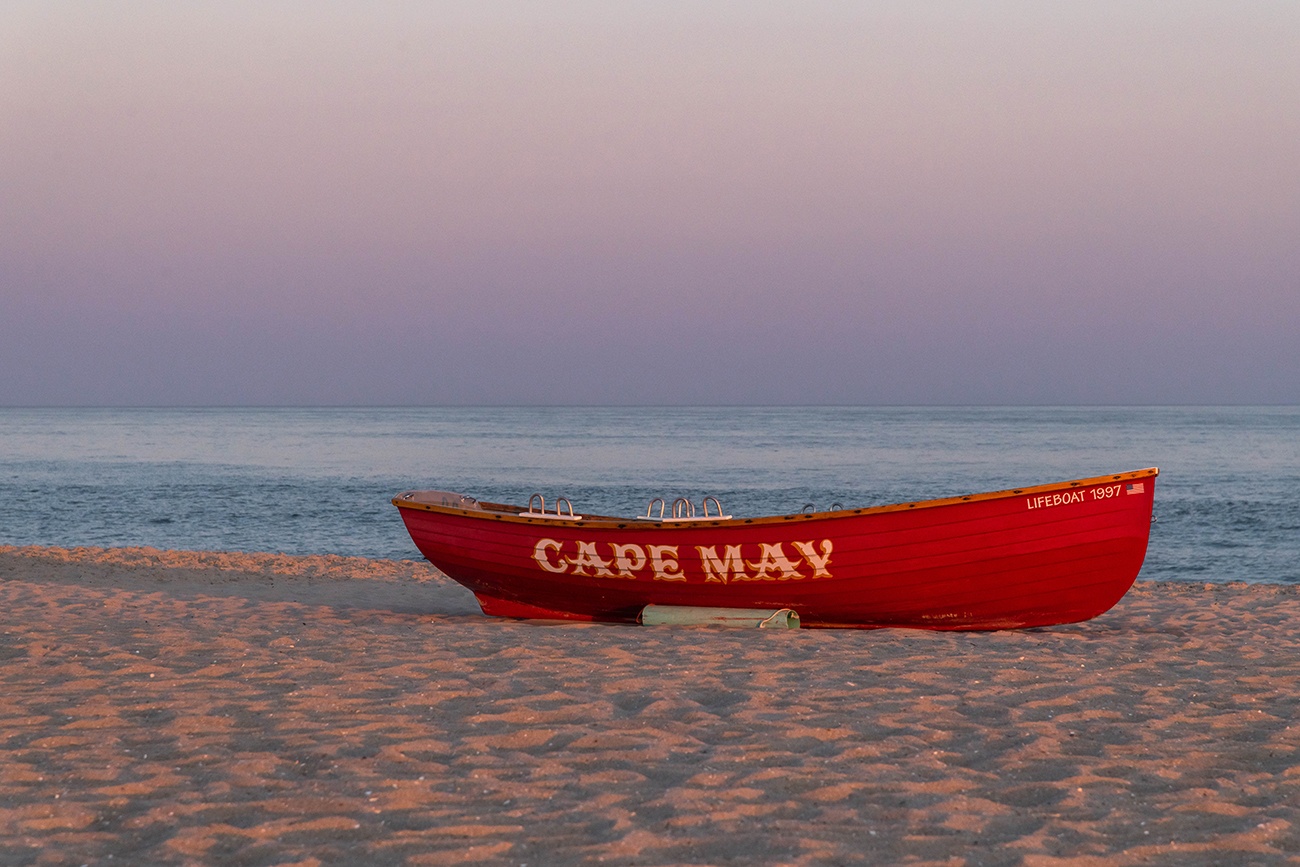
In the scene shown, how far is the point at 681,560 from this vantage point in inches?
369

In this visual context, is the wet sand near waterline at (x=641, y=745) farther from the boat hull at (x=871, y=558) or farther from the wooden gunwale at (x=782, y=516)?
the wooden gunwale at (x=782, y=516)

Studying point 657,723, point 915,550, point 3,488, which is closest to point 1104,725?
point 657,723

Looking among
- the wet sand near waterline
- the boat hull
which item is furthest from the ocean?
the wet sand near waterline

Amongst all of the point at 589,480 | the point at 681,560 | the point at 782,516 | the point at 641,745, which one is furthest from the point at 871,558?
the point at 589,480

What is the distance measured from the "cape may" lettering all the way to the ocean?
19.2 feet

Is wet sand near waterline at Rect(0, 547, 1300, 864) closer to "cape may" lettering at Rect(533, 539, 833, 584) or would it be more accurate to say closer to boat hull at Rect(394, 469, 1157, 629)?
boat hull at Rect(394, 469, 1157, 629)

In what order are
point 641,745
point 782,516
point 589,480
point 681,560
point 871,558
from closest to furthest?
1. point 641,745
2. point 782,516
3. point 871,558
4. point 681,560
5. point 589,480

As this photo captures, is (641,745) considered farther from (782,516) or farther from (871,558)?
(871,558)

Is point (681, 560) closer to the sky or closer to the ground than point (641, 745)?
closer to the sky

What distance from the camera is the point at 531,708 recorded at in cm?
608

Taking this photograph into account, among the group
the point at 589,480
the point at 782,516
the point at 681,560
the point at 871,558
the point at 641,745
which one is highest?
the point at 782,516

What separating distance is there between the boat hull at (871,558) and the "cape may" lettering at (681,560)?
0.01 meters

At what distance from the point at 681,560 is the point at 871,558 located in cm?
166

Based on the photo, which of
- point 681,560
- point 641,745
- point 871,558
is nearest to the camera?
point 641,745
